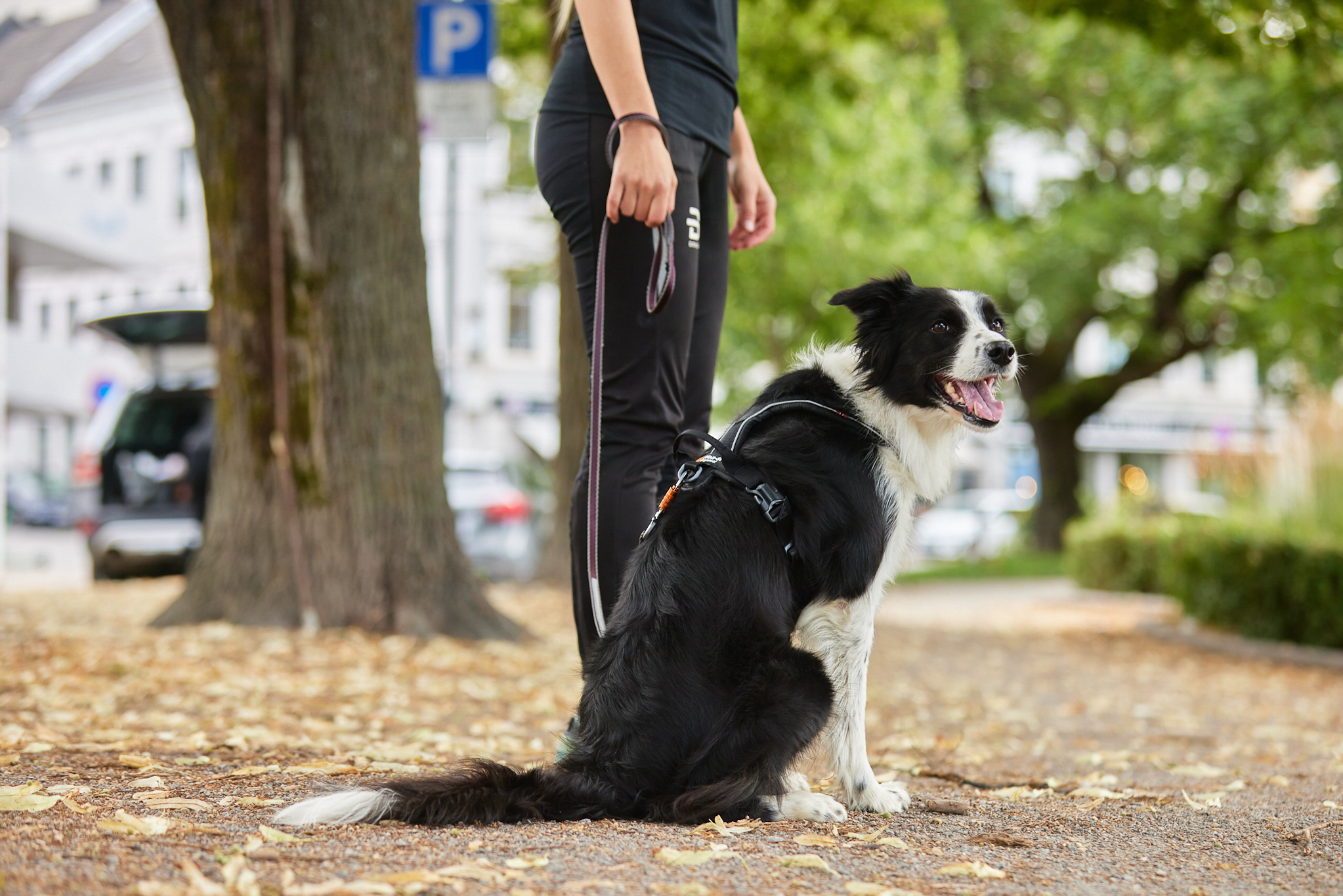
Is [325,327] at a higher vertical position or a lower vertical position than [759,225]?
lower

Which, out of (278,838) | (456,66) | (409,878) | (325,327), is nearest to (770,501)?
(409,878)

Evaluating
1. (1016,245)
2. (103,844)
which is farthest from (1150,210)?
(103,844)

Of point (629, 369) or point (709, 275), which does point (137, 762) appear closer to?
point (629, 369)

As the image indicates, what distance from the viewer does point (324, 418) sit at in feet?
18.9

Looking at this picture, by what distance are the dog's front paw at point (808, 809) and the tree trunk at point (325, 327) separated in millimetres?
3516

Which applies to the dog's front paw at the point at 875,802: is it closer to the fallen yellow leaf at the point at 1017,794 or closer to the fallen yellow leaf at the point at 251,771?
the fallen yellow leaf at the point at 1017,794

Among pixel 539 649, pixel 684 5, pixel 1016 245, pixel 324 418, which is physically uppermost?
pixel 1016 245

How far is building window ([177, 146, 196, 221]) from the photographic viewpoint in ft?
113

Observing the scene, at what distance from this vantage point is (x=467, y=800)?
7.73ft

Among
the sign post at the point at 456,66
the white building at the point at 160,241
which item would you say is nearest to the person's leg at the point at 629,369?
the sign post at the point at 456,66

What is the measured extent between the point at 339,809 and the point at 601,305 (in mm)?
1251

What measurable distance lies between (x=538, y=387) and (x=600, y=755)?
33.8 m

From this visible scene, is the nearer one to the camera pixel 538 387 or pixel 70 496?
pixel 70 496

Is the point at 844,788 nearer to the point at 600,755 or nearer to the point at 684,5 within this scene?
the point at 600,755
